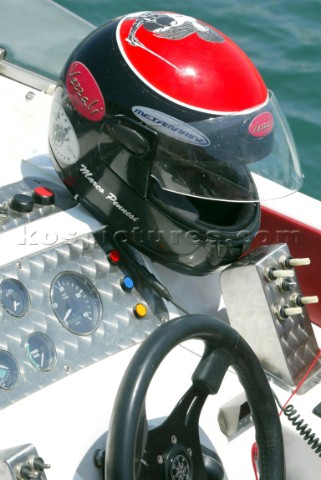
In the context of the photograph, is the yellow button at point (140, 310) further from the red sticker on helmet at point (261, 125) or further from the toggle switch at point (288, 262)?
the red sticker on helmet at point (261, 125)

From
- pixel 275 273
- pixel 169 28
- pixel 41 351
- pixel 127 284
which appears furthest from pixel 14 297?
pixel 169 28

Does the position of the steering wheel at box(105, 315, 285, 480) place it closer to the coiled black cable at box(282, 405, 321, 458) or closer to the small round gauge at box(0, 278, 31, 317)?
the coiled black cable at box(282, 405, 321, 458)

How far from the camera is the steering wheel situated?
1730mm

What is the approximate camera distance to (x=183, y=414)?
1.96 meters

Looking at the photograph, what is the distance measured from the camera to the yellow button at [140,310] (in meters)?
2.46

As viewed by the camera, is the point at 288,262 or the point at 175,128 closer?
the point at 175,128

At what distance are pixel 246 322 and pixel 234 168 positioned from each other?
1.43 feet

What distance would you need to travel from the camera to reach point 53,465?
2100 millimetres

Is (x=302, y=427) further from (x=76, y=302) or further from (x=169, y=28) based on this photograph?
(x=169, y=28)

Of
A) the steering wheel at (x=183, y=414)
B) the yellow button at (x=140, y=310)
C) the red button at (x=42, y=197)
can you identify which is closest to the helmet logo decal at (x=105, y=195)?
the red button at (x=42, y=197)

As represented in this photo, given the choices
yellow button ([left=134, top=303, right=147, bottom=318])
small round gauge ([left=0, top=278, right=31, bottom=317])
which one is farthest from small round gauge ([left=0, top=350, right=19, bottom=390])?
yellow button ([left=134, top=303, right=147, bottom=318])

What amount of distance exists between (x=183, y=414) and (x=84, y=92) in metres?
0.93

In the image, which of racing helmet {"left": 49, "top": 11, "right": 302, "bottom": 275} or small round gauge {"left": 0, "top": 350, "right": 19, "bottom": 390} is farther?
racing helmet {"left": 49, "top": 11, "right": 302, "bottom": 275}

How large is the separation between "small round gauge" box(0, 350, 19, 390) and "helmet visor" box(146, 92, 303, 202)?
0.59 metres
